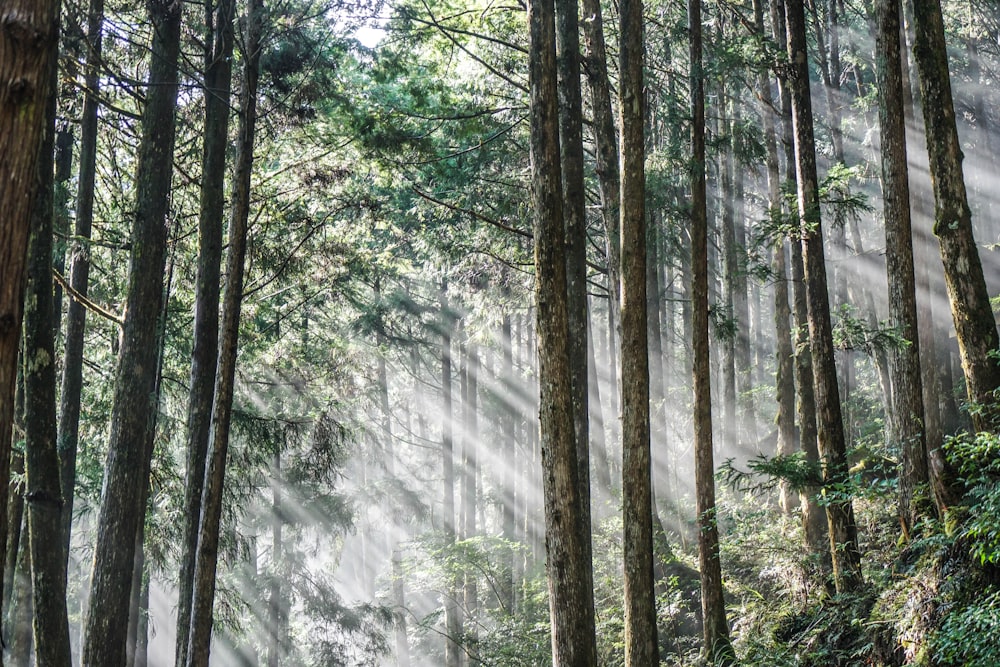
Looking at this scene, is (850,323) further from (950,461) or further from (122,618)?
(122,618)

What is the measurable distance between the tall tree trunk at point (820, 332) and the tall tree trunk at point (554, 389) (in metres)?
3.53

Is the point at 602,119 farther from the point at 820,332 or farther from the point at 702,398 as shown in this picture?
the point at 820,332

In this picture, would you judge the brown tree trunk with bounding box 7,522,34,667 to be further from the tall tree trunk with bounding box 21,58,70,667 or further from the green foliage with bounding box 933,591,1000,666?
the green foliage with bounding box 933,591,1000,666

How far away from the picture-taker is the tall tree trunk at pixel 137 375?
9.69 metres

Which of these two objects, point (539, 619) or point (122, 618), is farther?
point (539, 619)

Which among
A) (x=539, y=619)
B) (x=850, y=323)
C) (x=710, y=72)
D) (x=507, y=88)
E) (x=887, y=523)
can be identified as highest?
(x=507, y=88)

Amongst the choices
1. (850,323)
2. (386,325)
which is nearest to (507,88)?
(850,323)

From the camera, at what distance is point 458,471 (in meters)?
38.5

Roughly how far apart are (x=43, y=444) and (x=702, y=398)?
7.99 metres

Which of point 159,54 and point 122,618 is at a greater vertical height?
point 159,54

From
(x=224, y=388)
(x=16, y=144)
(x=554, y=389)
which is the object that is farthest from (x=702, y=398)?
(x=16, y=144)

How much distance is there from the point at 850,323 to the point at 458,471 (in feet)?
97.7

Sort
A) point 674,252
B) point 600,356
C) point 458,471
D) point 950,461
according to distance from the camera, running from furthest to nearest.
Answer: point 600,356
point 458,471
point 674,252
point 950,461

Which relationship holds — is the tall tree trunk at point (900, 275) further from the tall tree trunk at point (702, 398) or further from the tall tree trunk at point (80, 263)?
the tall tree trunk at point (80, 263)
